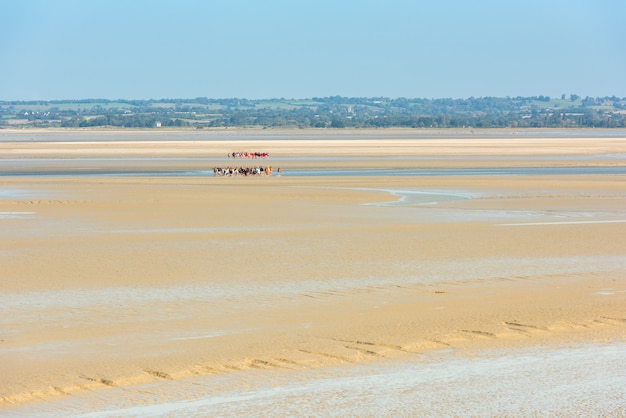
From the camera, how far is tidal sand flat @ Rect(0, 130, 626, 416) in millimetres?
8195

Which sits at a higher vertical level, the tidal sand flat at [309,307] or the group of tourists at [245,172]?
the tidal sand flat at [309,307]

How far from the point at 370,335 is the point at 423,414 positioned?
8.14 ft

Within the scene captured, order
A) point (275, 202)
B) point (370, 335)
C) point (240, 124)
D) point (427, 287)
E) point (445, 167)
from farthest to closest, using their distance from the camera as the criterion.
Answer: point (240, 124)
point (445, 167)
point (275, 202)
point (427, 287)
point (370, 335)

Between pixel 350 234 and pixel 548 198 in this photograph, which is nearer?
pixel 350 234

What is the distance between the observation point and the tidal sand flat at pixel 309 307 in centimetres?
820

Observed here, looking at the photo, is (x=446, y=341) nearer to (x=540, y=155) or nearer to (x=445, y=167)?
(x=445, y=167)

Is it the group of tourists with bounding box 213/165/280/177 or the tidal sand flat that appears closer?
the tidal sand flat

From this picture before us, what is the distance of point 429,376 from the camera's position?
870 cm

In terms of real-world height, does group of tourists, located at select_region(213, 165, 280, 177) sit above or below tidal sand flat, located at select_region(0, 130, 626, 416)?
below

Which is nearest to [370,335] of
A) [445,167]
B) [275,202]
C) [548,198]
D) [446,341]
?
→ [446,341]

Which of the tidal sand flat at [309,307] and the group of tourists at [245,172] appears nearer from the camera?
the tidal sand flat at [309,307]

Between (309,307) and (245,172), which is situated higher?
(309,307)

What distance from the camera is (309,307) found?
11.6 metres

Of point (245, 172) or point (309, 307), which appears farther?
point (245, 172)
